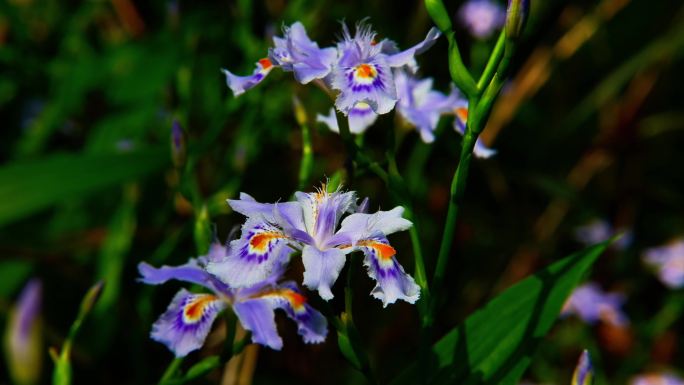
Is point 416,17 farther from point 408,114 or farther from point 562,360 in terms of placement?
point 408,114

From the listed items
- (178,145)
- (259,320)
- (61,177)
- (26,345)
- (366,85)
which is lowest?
(61,177)

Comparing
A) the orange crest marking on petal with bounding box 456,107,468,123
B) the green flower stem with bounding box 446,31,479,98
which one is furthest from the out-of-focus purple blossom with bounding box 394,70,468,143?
the green flower stem with bounding box 446,31,479,98

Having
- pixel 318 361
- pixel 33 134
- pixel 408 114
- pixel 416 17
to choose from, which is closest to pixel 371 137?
pixel 416 17

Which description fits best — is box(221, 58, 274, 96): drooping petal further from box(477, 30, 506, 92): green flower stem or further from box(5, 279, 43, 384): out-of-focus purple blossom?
box(5, 279, 43, 384): out-of-focus purple blossom

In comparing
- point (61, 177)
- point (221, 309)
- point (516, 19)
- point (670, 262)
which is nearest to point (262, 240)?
point (221, 309)

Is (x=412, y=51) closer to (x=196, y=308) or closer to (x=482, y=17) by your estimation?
(x=196, y=308)

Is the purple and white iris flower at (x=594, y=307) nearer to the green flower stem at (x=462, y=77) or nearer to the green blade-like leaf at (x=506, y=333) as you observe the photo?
the green blade-like leaf at (x=506, y=333)
